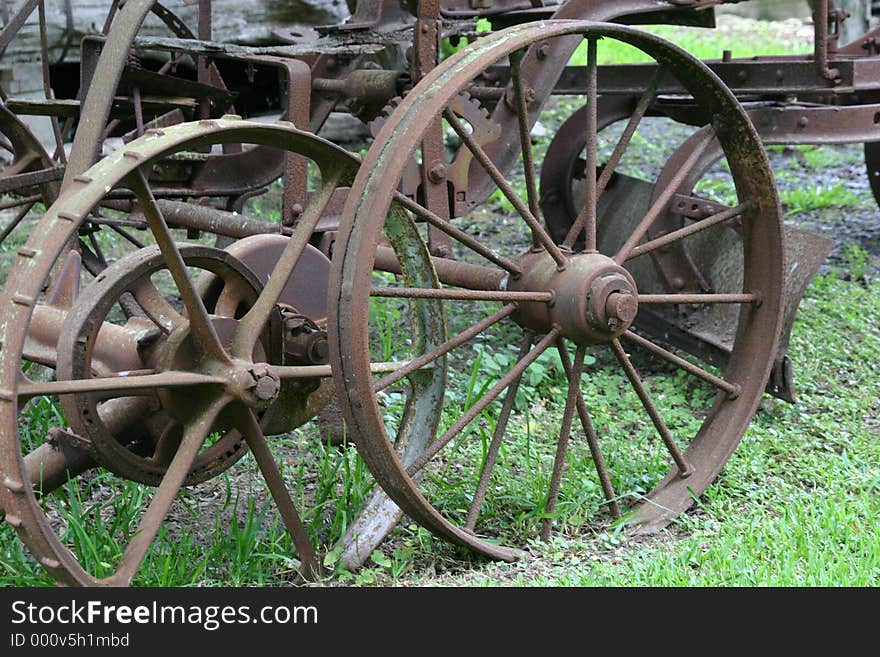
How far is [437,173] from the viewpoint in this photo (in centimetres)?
334

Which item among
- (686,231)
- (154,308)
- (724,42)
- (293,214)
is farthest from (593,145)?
(724,42)

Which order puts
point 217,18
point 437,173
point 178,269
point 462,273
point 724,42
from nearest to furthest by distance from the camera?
point 178,269, point 462,273, point 437,173, point 217,18, point 724,42

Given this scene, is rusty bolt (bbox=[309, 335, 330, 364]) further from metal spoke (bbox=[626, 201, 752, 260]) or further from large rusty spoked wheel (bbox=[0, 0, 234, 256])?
metal spoke (bbox=[626, 201, 752, 260])

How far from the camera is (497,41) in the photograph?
2.76 metres

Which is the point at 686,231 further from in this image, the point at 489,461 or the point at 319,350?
the point at 319,350

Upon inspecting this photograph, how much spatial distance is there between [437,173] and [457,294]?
680 mm

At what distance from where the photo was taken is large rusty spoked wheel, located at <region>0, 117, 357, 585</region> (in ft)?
7.55

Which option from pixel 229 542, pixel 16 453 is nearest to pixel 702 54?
pixel 229 542

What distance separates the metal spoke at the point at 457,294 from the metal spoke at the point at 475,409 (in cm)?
10

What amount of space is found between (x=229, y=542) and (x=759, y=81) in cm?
230

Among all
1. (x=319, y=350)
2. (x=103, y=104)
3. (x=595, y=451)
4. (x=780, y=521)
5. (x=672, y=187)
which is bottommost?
(x=780, y=521)

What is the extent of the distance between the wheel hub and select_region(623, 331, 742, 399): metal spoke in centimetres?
11

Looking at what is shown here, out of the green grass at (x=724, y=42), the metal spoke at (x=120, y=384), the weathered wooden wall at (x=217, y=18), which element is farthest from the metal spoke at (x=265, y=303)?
the green grass at (x=724, y=42)

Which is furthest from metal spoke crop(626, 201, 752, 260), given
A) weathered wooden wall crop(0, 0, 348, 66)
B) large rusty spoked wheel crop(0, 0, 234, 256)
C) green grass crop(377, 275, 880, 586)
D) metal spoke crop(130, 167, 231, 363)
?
weathered wooden wall crop(0, 0, 348, 66)
